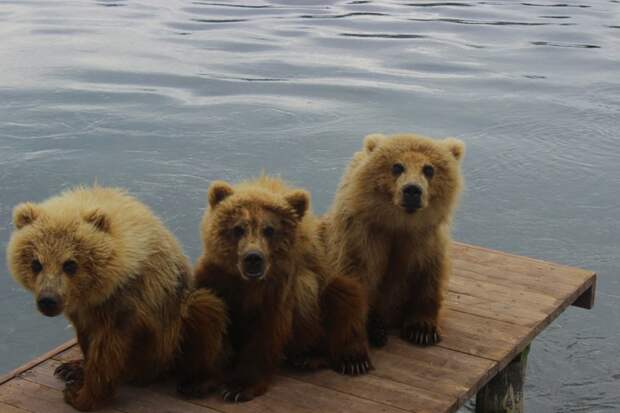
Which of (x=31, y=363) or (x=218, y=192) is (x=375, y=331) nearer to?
(x=218, y=192)

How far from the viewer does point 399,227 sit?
5352 millimetres

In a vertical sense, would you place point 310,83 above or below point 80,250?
below

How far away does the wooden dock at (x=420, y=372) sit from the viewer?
4.83m

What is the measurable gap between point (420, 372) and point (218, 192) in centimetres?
146

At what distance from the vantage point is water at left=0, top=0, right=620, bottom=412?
9.41 meters

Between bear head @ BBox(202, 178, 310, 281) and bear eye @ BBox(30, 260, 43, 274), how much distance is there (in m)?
0.85

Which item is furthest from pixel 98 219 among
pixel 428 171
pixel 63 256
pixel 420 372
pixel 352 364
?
pixel 420 372

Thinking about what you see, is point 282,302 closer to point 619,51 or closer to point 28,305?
point 28,305

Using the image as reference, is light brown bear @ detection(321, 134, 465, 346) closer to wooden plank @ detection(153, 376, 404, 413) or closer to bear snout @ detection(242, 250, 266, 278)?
wooden plank @ detection(153, 376, 404, 413)

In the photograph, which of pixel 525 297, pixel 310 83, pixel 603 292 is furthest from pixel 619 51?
pixel 525 297

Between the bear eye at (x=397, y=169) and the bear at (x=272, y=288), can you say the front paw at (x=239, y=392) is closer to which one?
the bear at (x=272, y=288)

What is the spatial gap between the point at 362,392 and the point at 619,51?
48.7 ft

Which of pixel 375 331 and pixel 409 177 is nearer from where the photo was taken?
pixel 409 177

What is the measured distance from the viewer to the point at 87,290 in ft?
14.2
